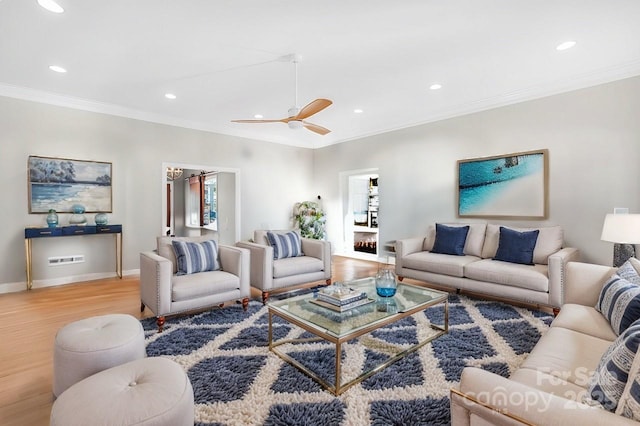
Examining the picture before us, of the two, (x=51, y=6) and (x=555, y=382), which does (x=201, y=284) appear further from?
(x=555, y=382)

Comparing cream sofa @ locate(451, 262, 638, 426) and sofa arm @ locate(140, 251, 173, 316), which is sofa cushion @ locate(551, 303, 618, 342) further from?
sofa arm @ locate(140, 251, 173, 316)

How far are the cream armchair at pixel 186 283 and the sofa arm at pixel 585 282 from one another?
296 cm

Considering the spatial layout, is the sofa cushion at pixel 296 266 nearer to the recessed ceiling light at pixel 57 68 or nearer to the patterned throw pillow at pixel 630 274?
the patterned throw pillow at pixel 630 274

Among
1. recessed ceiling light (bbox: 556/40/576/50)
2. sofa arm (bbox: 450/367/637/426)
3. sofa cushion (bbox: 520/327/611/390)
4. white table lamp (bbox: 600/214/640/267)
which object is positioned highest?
recessed ceiling light (bbox: 556/40/576/50)

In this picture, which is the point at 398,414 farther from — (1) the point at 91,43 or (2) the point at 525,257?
(1) the point at 91,43

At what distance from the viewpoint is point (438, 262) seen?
13.3ft

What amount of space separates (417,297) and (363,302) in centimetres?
58

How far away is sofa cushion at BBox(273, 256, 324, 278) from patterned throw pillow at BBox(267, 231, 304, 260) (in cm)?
7

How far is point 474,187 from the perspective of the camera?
4.76m

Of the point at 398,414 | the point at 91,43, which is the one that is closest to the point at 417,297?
the point at 398,414

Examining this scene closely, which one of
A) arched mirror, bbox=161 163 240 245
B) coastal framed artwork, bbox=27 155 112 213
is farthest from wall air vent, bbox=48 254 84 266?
arched mirror, bbox=161 163 240 245

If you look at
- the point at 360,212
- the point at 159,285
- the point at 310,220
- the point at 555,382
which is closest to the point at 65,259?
the point at 159,285

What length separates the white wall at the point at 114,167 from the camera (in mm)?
4207

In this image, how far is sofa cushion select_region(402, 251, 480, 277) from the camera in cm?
387
